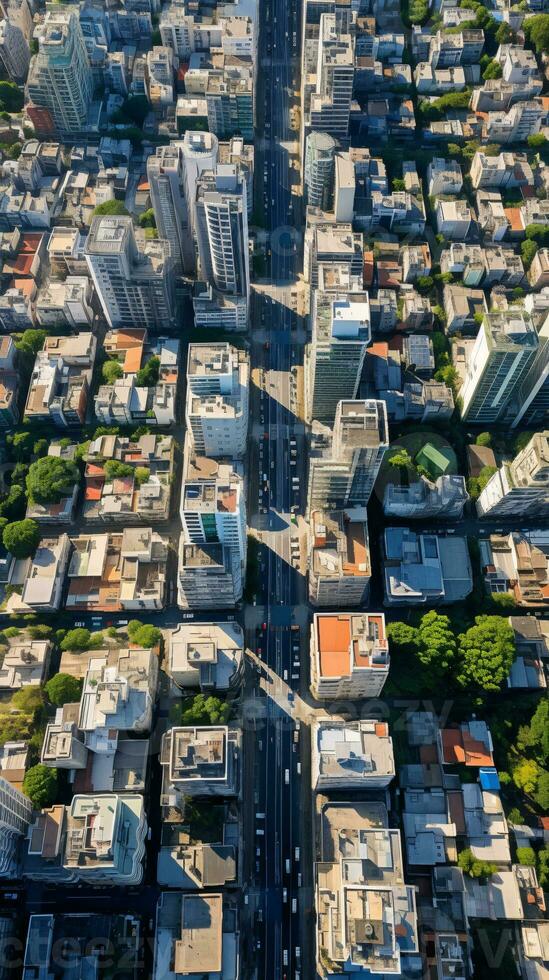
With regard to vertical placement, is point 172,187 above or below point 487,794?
above

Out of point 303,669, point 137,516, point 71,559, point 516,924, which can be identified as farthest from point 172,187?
point 516,924

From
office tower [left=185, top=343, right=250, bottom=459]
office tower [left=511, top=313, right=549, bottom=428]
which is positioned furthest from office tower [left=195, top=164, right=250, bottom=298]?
office tower [left=511, top=313, right=549, bottom=428]

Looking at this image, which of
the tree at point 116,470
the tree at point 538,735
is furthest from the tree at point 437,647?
the tree at point 116,470

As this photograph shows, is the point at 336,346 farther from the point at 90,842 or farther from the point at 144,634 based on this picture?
the point at 90,842

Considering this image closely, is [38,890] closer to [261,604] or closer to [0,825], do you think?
[0,825]

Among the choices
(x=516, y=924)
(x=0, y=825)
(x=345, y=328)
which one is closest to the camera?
(x=0, y=825)

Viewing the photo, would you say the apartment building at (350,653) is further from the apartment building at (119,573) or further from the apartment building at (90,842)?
the apartment building at (90,842)

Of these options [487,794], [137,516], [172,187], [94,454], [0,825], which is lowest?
[487,794]

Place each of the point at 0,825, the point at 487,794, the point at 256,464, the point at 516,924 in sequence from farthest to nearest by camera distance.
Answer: the point at 256,464 → the point at 487,794 → the point at 516,924 → the point at 0,825
